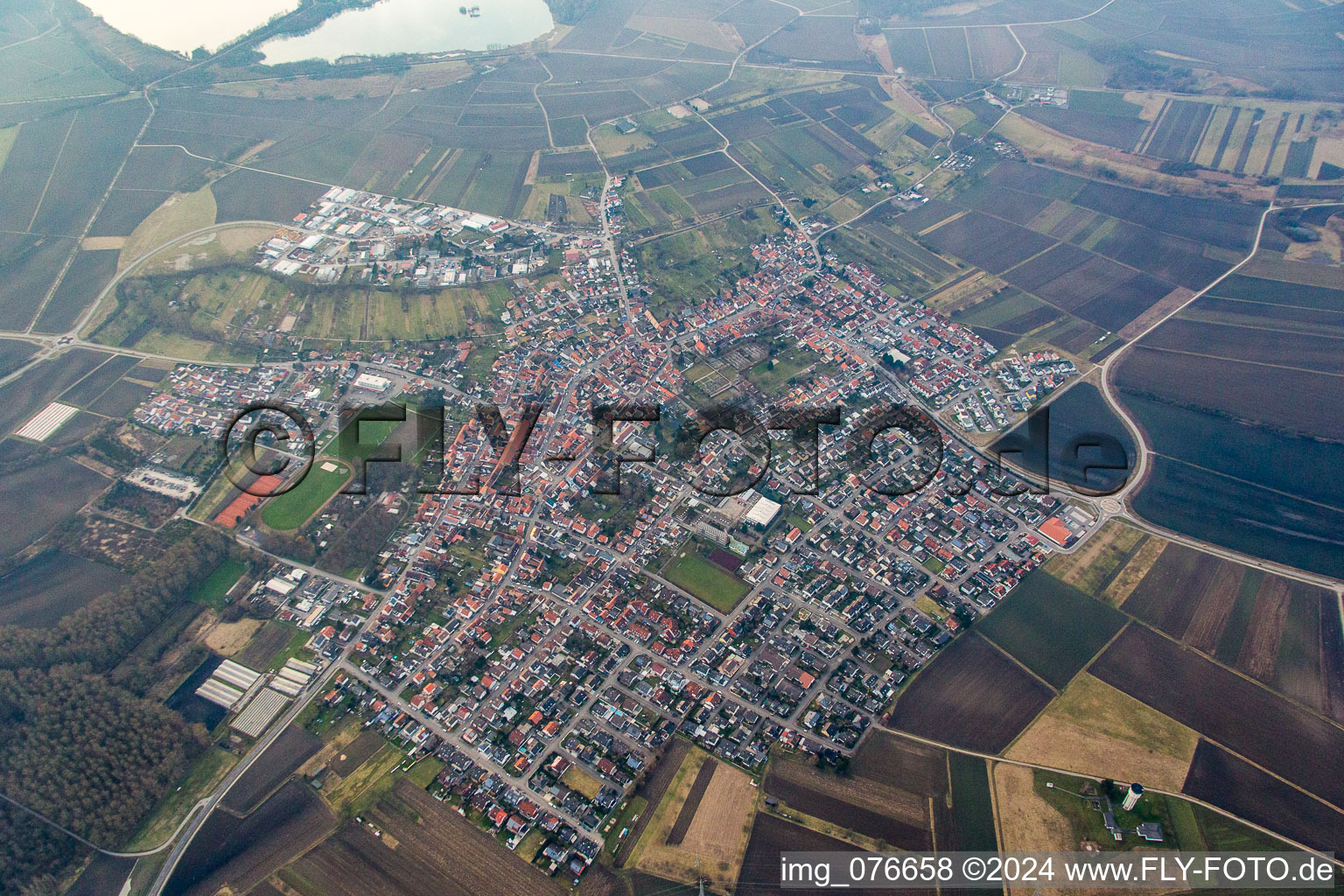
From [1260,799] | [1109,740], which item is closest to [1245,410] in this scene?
[1260,799]

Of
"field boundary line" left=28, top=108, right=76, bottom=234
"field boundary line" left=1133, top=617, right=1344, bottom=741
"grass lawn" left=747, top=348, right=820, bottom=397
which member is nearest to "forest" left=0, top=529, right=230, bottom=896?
"grass lawn" left=747, top=348, right=820, bottom=397

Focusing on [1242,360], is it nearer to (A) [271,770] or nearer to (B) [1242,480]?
(B) [1242,480]

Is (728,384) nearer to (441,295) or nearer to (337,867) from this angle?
(441,295)

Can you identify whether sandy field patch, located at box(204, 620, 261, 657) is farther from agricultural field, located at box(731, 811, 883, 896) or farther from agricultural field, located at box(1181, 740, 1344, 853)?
agricultural field, located at box(1181, 740, 1344, 853)

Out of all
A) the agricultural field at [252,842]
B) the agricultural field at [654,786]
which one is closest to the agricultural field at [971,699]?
the agricultural field at [654,786]

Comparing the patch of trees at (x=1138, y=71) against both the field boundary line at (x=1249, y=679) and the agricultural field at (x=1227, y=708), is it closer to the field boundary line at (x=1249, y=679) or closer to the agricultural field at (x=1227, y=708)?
the field boundary line at (x=1249, y=679)
